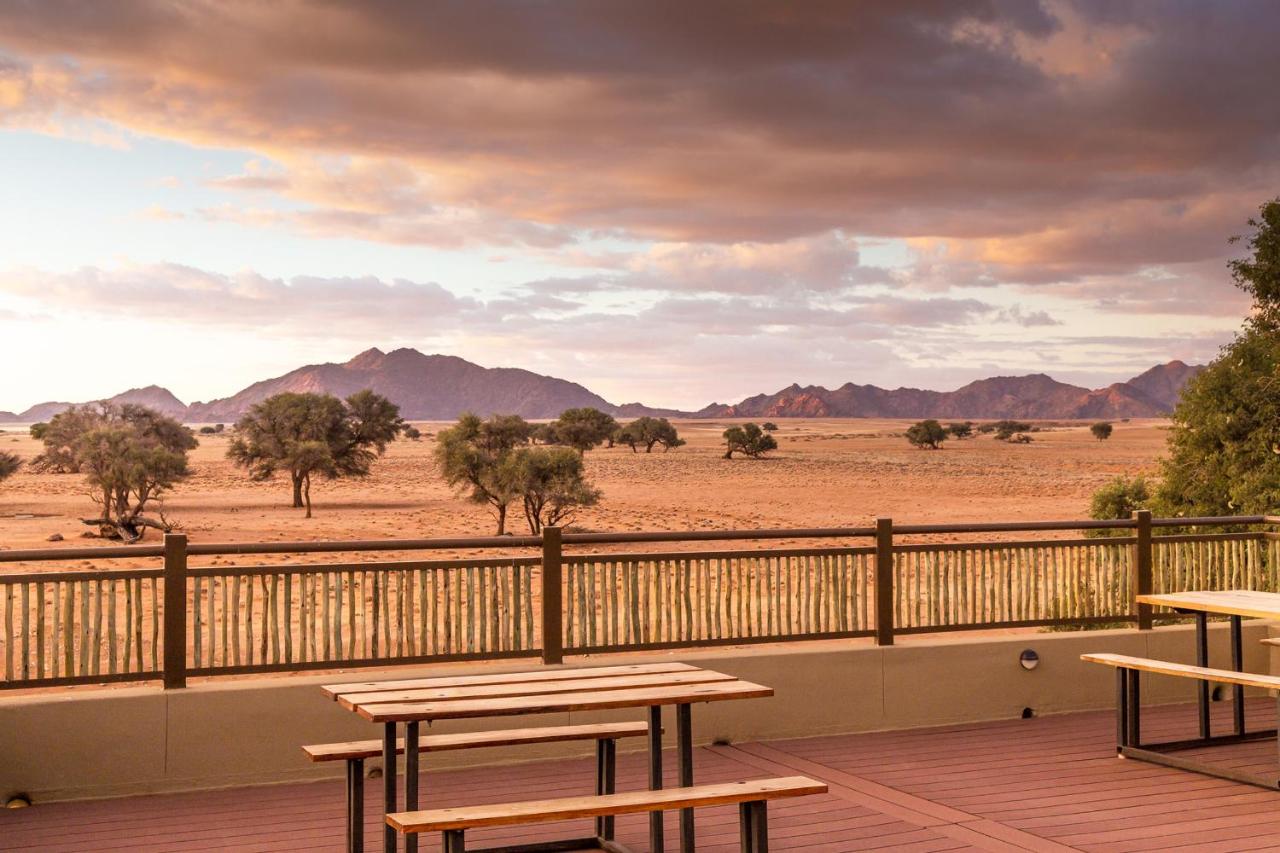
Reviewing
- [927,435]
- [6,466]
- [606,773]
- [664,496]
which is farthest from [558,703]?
[927,435]

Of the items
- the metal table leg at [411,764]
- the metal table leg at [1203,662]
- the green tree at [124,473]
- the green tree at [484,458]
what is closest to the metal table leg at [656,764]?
A: the metal table leg at [411,764]

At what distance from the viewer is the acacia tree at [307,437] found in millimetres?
52469

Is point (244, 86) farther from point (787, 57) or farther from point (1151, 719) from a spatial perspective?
point (1151, 719)

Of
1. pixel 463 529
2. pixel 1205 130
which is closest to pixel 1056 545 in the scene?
pixel 463 529

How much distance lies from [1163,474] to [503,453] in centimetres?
2626

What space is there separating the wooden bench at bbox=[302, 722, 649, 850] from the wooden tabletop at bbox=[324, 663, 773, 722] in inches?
9.0

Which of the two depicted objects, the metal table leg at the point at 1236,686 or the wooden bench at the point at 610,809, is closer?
the wooden bench at the point at 610,809

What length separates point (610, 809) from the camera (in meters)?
5.04

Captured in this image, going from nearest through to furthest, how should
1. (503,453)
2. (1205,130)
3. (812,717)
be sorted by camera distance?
(812,717)
(1205,130)
(503,453)

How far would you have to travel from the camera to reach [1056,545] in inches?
403

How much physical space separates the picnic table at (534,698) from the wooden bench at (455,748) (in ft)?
0.51

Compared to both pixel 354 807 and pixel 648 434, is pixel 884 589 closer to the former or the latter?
pixel 354 807

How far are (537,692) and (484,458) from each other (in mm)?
39377

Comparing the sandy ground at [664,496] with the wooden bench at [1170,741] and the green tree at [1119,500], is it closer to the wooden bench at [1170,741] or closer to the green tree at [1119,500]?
the green tree at [1119,500]
